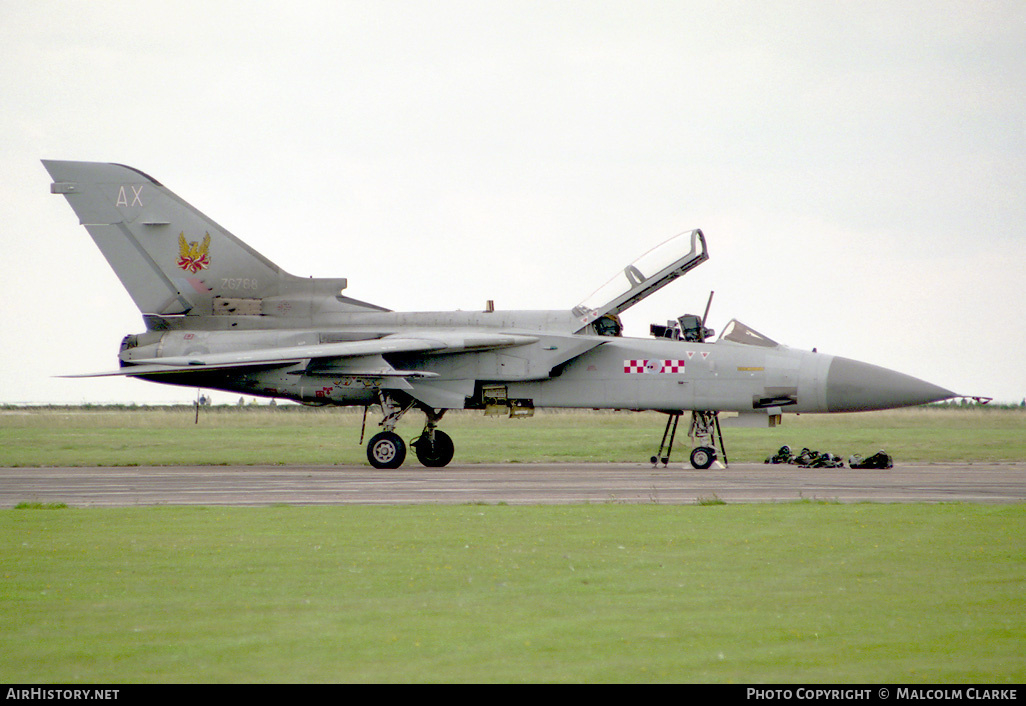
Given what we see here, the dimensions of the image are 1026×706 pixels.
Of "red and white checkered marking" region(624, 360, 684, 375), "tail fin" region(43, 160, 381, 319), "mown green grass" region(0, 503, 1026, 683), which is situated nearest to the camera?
"mown green grass" region(0, 503, 1026, 683)

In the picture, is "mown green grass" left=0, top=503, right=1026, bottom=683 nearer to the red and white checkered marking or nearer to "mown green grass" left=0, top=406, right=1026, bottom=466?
the red and white checkered marking

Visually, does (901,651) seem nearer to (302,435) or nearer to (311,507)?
(311,507)

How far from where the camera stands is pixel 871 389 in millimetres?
19672

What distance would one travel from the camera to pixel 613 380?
2078 cm

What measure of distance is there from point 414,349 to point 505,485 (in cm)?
546

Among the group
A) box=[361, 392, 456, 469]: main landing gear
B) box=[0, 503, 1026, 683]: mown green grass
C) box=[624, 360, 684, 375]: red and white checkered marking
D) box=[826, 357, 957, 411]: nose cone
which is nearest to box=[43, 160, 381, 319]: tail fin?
box=[361, 392, 456, 469]: main landing gear

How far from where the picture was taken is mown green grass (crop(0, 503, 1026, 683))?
4730mm

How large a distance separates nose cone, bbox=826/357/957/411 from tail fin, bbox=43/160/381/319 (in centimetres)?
1008

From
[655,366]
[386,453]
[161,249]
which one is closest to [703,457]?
[655,366]

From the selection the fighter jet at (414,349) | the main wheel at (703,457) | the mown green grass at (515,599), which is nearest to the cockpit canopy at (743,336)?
the fighter jet at (414,349)

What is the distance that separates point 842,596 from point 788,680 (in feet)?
6.53

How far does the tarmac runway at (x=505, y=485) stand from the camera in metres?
12.7

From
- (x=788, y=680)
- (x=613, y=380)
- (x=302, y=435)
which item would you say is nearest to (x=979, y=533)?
(x=788, y=680)

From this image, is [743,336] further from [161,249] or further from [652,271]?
[161,249]
